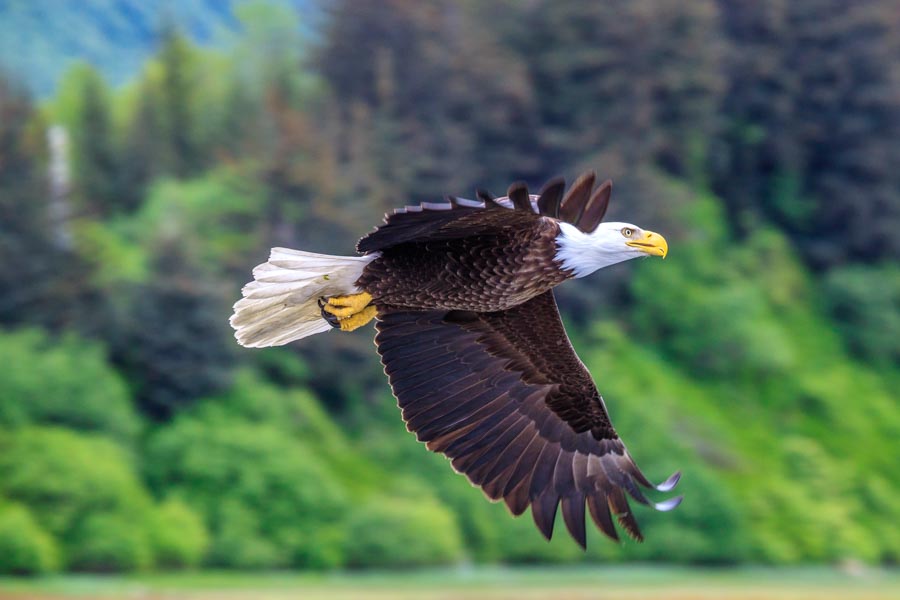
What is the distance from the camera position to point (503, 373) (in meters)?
8.55

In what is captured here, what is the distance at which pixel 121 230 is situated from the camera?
21672 millimetres

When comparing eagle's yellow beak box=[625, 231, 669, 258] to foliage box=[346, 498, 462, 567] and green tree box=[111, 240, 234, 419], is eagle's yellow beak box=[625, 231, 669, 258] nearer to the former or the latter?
foliage box=[346, 498, 462, 567]

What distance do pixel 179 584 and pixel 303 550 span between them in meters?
1.61

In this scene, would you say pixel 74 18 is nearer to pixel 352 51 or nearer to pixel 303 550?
pixel 352 51

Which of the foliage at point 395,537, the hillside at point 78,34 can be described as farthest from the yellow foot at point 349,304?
the hillside at point 78,34

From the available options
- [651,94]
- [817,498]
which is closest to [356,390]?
[817,498]

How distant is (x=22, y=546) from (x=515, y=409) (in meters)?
8.38

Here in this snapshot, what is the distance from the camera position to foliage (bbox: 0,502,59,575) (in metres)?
15.3

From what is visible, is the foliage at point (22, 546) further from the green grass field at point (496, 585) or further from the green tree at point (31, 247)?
the green tree at point (31, 247)

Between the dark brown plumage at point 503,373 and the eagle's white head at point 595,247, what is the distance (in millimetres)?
43

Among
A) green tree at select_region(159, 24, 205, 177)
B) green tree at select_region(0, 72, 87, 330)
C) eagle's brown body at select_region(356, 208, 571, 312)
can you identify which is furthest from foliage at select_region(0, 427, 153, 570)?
eagle's brown body at select_region(356, 208, 571, 312)

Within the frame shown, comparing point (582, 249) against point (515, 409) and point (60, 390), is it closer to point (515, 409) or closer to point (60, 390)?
A: point (515, 409)

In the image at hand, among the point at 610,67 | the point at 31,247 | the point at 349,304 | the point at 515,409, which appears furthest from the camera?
the point at 610,67

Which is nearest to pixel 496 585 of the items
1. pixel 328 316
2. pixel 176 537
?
pixel 176 537
